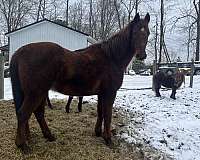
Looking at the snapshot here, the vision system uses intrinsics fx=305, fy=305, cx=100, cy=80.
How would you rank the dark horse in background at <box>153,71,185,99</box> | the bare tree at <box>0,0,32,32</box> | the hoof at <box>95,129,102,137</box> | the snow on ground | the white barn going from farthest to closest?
the bare tree at <box>0,0,32,32</box>
the white barn
the dark horse in background at <box>153,71,185,99</box>
the snow on ground
the hoof at <box>95,129,102,137</box>

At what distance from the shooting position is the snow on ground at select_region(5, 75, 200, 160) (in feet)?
18.5

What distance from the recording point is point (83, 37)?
25.0 metres

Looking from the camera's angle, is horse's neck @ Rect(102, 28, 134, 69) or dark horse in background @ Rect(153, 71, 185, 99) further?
dark horse in background @ Rect(153, 71, 185, 99)

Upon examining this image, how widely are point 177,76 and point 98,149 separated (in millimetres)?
7083

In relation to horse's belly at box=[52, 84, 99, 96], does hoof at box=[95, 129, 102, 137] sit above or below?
below

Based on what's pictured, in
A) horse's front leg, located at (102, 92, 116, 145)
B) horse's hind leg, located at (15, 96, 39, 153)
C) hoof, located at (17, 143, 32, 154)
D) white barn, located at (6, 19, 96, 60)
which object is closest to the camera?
horse's hind leg, located at (15, 96, 39, 153)

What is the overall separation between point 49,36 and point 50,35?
14 centimetres

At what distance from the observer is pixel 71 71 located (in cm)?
452

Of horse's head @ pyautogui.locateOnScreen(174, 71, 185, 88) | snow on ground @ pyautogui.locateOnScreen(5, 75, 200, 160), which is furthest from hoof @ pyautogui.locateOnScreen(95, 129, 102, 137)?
horse's head @ pyautogui.locateOnScreen(174, 71, 185, 88)

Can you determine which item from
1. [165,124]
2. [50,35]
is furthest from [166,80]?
[50,35]

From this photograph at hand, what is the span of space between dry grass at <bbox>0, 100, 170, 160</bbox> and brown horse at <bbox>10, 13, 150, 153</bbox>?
0.57 feet

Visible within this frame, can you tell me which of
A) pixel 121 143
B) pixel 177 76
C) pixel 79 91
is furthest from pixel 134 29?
pixel 177 76

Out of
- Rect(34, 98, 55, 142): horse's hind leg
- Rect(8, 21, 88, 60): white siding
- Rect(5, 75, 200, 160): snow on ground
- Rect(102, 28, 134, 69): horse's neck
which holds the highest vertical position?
Rect(8, 21, 88, 60): white siding

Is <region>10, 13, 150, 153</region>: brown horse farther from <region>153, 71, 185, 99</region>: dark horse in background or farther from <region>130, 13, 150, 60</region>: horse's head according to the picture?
<region>153, 71, 185, 99</region>: dark horse in background
